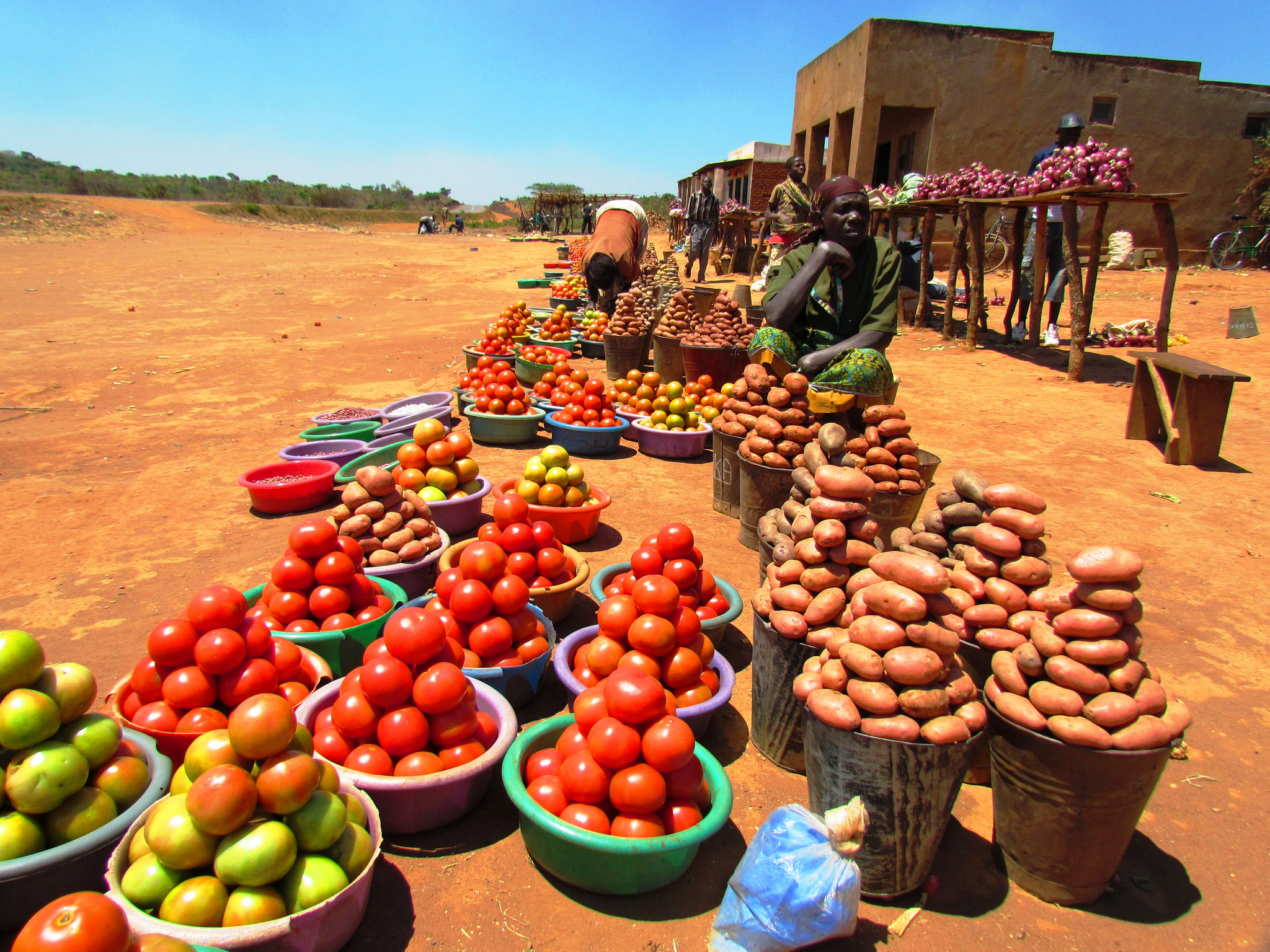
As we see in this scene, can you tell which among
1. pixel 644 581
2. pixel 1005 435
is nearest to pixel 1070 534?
pixel 1005 435

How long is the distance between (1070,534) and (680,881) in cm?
411

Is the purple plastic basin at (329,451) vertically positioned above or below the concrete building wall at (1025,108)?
below

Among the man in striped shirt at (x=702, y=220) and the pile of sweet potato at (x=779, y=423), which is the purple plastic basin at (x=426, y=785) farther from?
the man in striped shirt at (x=702, y=220)

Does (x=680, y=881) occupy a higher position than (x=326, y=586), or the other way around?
(x=326, y=586)

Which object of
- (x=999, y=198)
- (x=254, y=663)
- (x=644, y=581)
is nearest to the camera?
(x=254, y=663)

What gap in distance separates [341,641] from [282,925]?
4.55 ft

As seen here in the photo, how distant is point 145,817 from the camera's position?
1.85m

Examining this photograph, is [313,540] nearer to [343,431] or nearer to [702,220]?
[343,431]

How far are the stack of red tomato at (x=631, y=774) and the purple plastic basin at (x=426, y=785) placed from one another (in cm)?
22

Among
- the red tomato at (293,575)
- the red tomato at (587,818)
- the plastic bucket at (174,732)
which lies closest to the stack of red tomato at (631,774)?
the red tomato at (587,818)

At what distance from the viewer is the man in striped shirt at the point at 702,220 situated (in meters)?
18.2

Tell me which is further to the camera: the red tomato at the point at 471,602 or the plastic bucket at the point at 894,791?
the red tomato at the point at 471,602

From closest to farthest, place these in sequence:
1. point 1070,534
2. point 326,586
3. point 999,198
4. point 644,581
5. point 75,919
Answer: point 75,919 → point 644,581 → point 326,586 → point 1070,534 → point 999,198

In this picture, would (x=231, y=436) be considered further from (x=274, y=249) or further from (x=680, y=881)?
(x=274, y=249)
